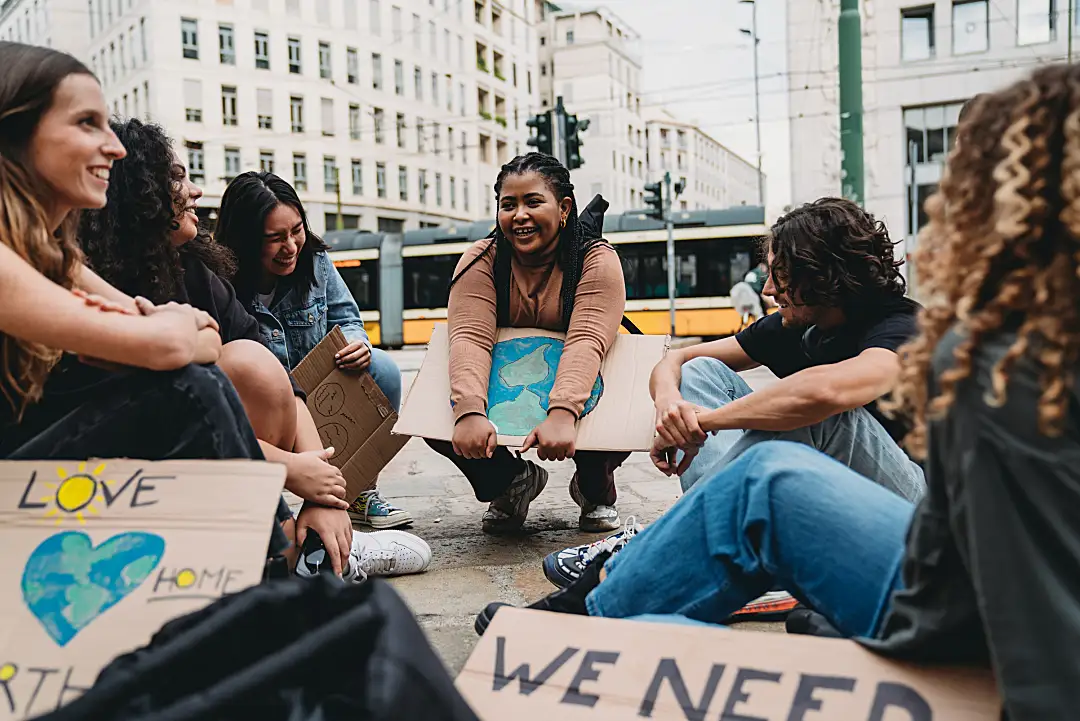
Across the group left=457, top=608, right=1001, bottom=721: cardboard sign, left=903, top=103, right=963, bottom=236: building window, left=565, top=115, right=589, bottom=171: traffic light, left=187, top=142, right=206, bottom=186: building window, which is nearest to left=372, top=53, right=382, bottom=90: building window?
A: left=187, top=142, right=206, bottom=186: building window

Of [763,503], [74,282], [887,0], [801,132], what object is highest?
[887,0]

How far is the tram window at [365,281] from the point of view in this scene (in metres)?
20.0

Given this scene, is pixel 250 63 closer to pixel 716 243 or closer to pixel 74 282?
pixel 716 243

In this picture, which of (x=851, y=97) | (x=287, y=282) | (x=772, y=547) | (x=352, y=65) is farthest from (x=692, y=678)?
(x=352, y=65)

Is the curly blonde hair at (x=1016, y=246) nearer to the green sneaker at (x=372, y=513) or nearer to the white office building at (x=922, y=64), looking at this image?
the green sneaker at (x=372, y=513)

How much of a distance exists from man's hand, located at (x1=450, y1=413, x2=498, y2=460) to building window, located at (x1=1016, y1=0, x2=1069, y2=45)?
26910mm

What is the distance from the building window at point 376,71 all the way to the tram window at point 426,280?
86.6 ft

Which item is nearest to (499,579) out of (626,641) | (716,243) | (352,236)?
(626,641)

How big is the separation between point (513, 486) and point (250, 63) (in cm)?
4051

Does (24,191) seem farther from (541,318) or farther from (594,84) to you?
(594,84)

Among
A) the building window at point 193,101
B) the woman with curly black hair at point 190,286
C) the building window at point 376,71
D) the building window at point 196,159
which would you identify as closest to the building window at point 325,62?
the building window at point 376,71

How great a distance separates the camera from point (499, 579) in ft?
9.67

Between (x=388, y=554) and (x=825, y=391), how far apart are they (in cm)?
143

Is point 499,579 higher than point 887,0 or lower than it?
lower
